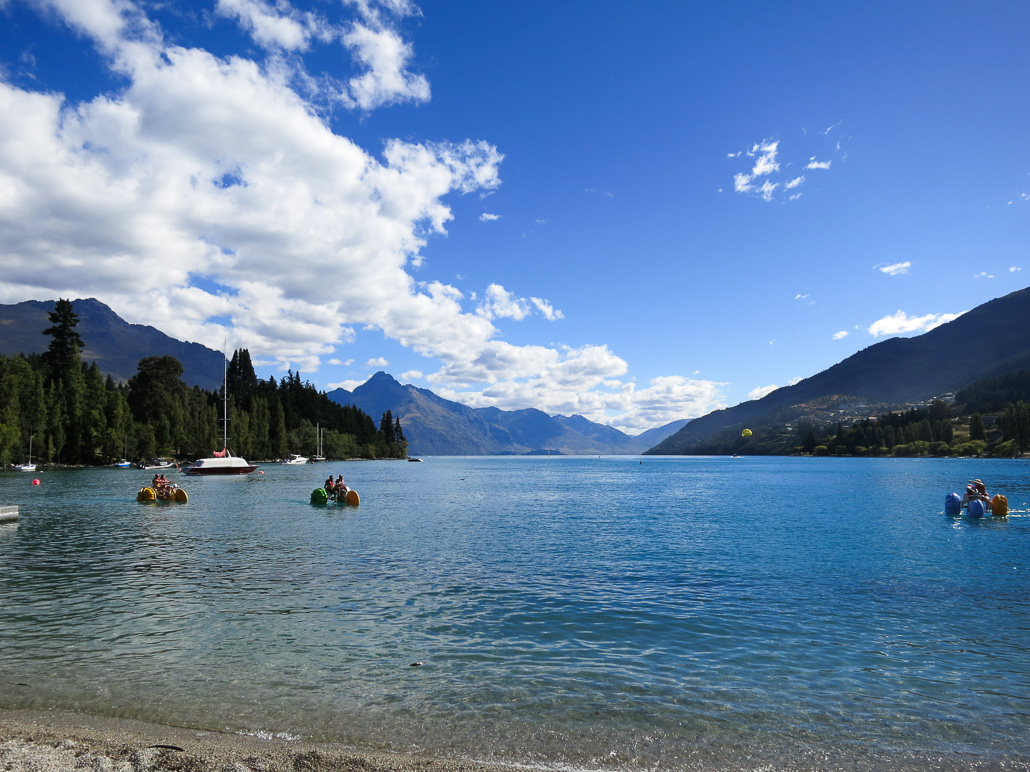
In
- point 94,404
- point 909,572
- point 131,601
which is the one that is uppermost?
point 94,404

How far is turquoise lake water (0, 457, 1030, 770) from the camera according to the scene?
33.8ft

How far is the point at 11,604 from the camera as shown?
1945cm

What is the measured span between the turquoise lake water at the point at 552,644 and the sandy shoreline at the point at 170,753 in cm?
56

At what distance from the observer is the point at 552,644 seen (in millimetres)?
15336

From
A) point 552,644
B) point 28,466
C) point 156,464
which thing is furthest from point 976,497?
point 156,464

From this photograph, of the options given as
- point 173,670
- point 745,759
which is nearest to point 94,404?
point 173,670

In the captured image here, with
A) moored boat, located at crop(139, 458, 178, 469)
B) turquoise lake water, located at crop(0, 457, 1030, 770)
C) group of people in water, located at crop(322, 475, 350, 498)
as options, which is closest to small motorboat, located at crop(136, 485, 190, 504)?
group of people in water, located at crop(322, 475, 350, 498)

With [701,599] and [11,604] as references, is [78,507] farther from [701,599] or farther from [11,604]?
[701,599]

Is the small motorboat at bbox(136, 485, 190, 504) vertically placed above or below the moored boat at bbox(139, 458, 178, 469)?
below

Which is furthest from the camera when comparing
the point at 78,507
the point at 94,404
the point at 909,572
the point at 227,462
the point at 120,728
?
the point at 94,404

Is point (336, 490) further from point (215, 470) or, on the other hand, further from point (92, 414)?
point (92, 414)

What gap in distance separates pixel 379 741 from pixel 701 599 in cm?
1391

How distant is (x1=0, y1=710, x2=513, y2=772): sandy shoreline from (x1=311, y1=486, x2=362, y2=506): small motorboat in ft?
155

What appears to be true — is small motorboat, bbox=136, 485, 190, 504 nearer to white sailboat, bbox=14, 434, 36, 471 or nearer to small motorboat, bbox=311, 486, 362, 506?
small motorboat, bbox=311, 486, 362, 506
